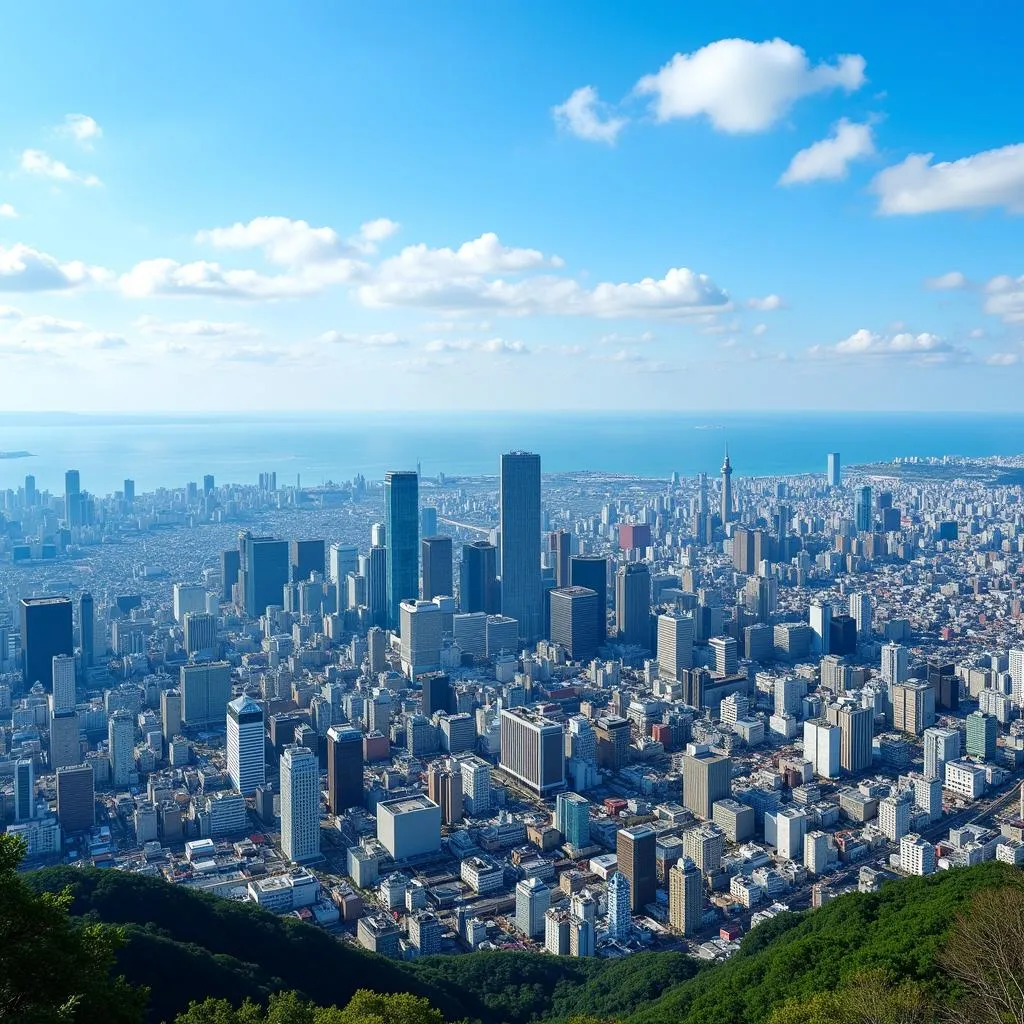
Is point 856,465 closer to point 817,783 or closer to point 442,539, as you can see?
point 442,539

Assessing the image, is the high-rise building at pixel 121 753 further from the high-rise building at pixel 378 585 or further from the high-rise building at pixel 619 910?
the high-rise building at pixel 378 585

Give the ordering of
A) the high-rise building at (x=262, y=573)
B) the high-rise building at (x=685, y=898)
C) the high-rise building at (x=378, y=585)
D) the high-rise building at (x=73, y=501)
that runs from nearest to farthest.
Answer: the high-rise building at (x=685, y=898) → the high-rise building at (x=378, y=585) → the high-rise building at (x=262, y=573) → the high-rise building at (x=73, y=501)

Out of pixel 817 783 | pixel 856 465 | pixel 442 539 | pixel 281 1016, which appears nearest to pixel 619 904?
pixel 817 783

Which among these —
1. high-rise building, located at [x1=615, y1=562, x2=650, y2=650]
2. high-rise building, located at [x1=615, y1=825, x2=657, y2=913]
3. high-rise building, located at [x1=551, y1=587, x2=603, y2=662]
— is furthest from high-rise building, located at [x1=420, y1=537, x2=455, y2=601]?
high-rise building, located at [x1=615, y1=825, x2=657, y2=913]

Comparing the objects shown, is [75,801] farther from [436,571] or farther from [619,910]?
[436,571]

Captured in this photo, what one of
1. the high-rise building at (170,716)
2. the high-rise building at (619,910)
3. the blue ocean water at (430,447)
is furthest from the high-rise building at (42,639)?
the blue ocean water at (430,447)

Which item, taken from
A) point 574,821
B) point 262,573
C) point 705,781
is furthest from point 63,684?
point 705,781
